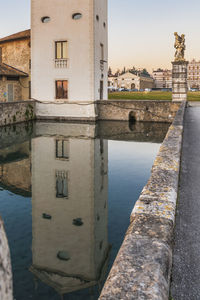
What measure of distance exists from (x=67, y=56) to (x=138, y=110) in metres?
6.80

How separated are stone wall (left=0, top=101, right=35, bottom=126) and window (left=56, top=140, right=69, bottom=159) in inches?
238

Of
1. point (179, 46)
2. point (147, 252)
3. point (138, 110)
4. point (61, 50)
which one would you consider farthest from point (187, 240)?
point (61, 50)

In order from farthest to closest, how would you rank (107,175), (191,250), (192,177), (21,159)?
(21,159), (107,175), (192,177), (191,250)

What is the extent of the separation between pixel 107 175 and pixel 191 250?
777 cm

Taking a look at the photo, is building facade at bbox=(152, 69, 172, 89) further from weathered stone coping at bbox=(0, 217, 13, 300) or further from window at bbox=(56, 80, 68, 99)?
weathered stone coping at bbox=(0, 217, 13, 300)

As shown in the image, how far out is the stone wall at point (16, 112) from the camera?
19.9 metres

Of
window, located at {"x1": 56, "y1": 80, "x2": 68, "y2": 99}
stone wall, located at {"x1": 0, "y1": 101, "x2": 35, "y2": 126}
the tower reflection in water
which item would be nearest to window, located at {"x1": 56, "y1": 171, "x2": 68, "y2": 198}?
the tower reflection in water

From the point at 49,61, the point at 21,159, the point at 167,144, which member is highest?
the point at 49,61

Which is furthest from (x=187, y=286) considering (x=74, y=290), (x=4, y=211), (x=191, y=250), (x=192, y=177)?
(x=4, y=211)

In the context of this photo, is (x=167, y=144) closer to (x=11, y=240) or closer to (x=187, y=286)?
(x=11, y=240)

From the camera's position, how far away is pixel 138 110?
23.0 meters

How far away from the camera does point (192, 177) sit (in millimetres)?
5344

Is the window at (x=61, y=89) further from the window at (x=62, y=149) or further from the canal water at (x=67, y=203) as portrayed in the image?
the window at (x=62, y=149)

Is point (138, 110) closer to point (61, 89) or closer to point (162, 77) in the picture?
point (61, 89)
